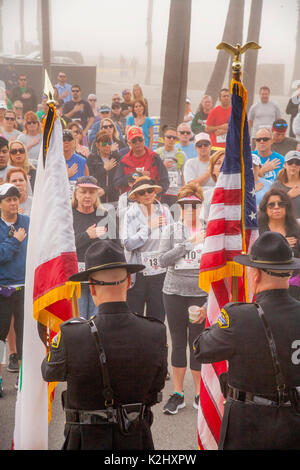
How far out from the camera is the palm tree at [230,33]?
16.9 meters

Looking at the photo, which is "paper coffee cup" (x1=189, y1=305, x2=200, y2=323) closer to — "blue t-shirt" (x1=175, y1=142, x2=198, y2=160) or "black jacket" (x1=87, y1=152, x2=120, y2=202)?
"black jacket" (x1=87, y1=152, x2=120, y2=202)

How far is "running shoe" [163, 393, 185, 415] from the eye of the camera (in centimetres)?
495

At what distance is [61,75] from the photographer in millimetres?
15000

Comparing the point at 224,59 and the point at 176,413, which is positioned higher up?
the point at 224,59

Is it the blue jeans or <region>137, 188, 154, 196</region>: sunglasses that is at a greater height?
<region>137, 188, 154, 196</region>: sunglasses

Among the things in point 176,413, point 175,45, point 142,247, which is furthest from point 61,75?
point 176,413

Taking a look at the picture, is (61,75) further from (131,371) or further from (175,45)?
(131,371)

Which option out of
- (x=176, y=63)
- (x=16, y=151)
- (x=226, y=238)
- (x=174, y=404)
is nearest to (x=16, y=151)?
(x=16, y=151)

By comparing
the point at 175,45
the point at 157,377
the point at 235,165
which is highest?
the point at 175,45

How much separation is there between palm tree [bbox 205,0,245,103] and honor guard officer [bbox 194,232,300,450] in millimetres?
14888

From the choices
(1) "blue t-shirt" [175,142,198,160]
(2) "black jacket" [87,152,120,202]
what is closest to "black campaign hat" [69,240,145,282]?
(2) "black jacket" [87,152,120,202]

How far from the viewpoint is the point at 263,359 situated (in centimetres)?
282

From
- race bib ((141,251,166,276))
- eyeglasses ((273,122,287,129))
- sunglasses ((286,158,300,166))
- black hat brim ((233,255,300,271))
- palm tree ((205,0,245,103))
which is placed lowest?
race bib ((141,251,166,276))

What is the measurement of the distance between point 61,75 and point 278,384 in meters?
13.7
